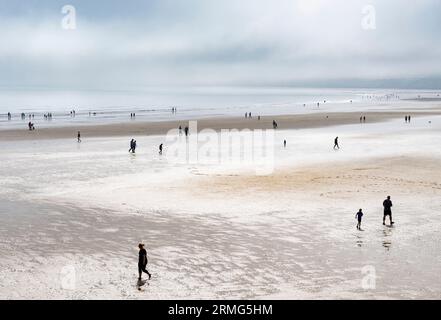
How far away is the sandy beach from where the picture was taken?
16.8 meters

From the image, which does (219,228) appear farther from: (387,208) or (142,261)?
(387,208)

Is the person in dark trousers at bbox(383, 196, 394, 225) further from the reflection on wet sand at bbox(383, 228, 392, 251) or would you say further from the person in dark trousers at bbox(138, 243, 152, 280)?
the person in dark trousers at bbox(138, 243, 152, 280)

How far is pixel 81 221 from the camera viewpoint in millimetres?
24344

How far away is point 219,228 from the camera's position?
23328 mm

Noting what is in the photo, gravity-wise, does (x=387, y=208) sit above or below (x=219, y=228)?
above

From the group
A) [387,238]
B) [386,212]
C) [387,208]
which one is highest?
[387,208]

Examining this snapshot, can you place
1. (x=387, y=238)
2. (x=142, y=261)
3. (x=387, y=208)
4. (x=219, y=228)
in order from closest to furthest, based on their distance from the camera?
1. (x=142, y=261)
2. (x=387, y=238)
3. (x=219, y=228)
4. (x=387, y=208)

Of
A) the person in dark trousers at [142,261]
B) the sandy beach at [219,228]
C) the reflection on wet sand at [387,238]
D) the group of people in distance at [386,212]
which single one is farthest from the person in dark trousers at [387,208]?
the person in dark trousers at [142,261]

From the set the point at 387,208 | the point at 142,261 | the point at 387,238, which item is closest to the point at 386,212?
the point at 387,208

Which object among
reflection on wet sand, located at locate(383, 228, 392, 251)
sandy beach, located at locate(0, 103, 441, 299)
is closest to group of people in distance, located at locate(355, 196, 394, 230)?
sandy beach, located at locate(0, 103, 441, 299)

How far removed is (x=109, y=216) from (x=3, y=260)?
22.8 feet

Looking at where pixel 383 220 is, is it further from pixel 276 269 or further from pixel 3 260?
pixel 3 260
